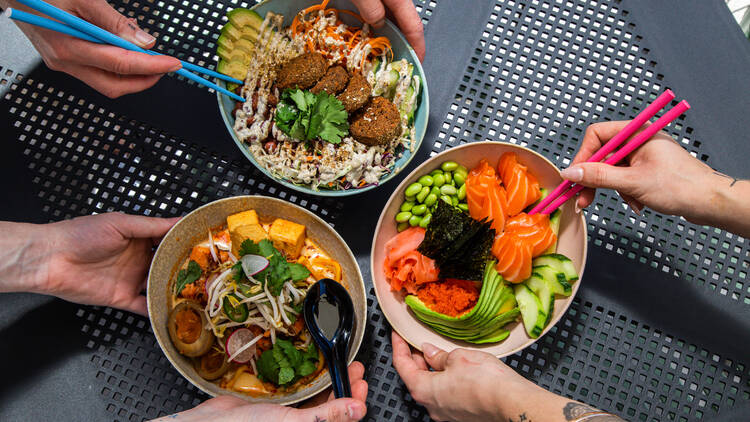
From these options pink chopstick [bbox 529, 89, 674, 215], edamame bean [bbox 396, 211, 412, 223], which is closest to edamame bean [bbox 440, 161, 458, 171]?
edamame bean [bbox 396, 211, 412, 223]

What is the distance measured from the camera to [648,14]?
2.17 meters

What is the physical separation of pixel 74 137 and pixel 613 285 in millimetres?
2352

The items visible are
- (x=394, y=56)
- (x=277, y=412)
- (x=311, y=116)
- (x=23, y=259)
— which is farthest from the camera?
(x=394, y=56)

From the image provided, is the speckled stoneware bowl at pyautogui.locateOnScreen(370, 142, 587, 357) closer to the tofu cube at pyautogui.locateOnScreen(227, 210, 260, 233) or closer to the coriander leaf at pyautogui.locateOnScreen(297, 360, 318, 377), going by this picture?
the coriander leaf at pyautogui.locateOnScreen(297, 360, 318, 377)

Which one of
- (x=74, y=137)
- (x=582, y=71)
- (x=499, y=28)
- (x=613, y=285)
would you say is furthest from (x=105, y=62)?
(x=613, y=285)

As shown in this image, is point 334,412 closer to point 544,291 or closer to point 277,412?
point 277,412

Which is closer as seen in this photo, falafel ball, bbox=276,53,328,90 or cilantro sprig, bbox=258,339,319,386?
cilantro sprig, bbox=258,339,319,386

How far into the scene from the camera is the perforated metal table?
2.00m

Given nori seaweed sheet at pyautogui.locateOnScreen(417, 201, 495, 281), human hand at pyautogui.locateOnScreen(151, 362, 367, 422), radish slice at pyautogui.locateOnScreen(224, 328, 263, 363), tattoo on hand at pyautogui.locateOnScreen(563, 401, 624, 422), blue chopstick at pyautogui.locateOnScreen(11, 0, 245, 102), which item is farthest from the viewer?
radish slice at pyautogui.locateOnScreen(224, 328, 263, 363)

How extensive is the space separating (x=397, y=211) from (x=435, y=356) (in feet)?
1.86

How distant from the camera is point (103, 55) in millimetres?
1615

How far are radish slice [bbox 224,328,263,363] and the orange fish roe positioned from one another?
0.67 m

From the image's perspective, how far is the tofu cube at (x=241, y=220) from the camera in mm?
1925

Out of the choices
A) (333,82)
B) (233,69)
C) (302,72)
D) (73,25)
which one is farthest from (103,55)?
(333,82)
